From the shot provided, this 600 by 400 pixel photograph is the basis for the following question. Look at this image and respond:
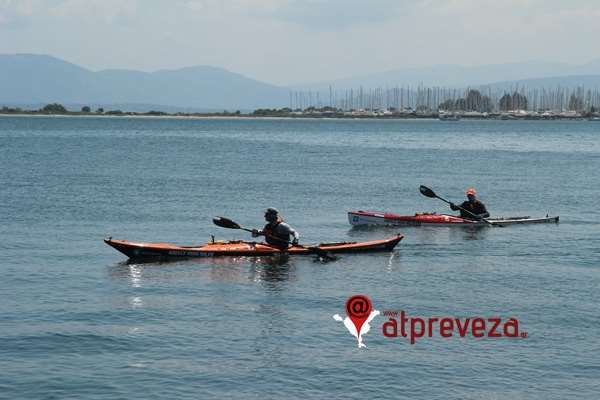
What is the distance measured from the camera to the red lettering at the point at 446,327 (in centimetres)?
2273

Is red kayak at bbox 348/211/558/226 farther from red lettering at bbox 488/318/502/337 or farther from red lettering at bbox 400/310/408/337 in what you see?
red lettering at bbox 488/318/502/337

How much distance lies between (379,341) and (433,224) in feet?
65.6

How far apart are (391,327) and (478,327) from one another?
2.20 metres

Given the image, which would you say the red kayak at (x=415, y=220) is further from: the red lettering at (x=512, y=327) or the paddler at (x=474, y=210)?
the red lettering at (x=512, y=327)

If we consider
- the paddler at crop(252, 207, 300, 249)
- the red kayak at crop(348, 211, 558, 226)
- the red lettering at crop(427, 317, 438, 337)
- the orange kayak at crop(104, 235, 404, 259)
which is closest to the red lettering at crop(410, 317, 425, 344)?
the red lettering at crop(427, 317, 438, 337)

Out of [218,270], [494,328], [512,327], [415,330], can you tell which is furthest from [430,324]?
[218,270]

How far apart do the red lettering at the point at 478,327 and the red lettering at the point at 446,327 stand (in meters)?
0.53

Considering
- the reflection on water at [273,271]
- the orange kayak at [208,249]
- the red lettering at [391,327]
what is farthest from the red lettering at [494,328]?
the orange kayak at [208,249]

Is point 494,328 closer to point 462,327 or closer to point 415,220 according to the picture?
point 462,327

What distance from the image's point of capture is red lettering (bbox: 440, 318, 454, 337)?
2273 cm

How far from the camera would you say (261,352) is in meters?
21.3

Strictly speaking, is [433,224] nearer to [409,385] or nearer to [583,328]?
[583,328]

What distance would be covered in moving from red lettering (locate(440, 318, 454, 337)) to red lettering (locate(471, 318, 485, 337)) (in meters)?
0.53

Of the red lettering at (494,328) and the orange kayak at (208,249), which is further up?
the orange kayak at (208,249)
